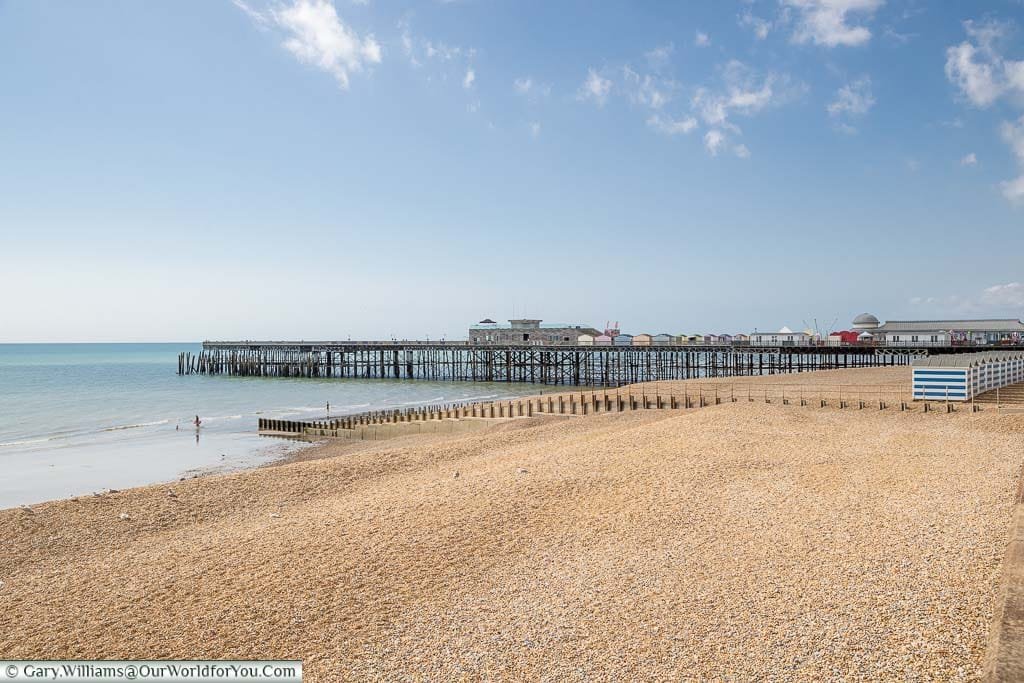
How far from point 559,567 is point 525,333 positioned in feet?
224

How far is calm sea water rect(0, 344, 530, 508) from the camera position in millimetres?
24364

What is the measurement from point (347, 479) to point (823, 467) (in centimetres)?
1099

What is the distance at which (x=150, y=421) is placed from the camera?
4203 cm

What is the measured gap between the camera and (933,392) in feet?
79.5

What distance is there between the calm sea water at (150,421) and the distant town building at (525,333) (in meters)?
7.31

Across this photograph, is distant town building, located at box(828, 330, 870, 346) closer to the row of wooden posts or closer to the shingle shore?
the row of wooden posts

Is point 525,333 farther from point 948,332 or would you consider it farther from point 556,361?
point 948,332

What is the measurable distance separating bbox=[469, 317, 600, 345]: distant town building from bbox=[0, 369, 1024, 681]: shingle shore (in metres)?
59.0

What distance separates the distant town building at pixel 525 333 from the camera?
7575 centimetres

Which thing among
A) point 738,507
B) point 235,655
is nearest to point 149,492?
point 235,655

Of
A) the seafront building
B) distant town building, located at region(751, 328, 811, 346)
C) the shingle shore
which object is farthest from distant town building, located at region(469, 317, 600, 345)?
the shingle shore

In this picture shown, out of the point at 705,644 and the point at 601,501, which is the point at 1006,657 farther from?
the point at 601,501

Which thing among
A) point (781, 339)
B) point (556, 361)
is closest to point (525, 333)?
point (556, 361)

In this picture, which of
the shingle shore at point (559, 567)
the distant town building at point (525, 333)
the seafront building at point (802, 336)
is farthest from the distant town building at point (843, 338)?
the shingle shore at point (559, 567)
